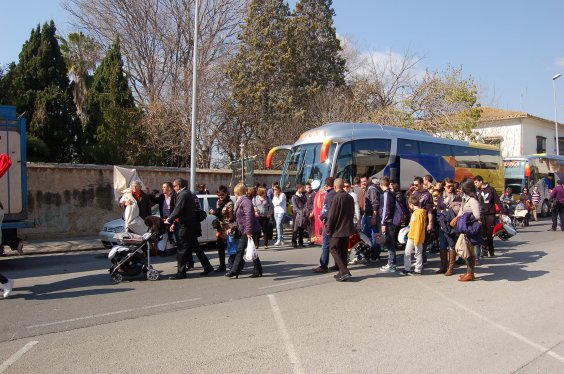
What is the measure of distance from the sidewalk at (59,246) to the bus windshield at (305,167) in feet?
20.7

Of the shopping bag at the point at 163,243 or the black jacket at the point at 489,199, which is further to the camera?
the black jacket at the point at 489,199

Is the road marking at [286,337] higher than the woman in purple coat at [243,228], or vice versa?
the woman in purple coat at [243,228]

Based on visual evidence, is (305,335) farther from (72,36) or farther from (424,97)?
(72,36)

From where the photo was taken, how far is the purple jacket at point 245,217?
8.95 meters

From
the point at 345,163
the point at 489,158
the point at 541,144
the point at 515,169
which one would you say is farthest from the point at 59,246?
the point at 541,144

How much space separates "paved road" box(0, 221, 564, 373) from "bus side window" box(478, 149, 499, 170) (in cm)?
1343

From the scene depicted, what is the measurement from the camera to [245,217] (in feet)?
29.6

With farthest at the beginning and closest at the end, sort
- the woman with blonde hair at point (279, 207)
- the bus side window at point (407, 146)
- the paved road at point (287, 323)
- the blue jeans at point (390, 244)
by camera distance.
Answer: the bus side window at point (407, 146)
the woman with blonde hair at point (279, 207)
the blue jeans at point (390, 244)
the paved road at point (287, 323)

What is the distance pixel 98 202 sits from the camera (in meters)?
18.1

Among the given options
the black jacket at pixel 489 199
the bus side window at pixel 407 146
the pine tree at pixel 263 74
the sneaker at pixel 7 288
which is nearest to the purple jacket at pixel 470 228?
the black jacket at pixel 489 199

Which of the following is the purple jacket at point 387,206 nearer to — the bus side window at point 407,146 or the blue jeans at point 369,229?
the blue jeans at point 369,229

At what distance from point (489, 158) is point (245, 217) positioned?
17596 mm

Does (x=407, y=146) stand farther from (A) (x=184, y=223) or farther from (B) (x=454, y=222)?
(A) (x=184, y=223)

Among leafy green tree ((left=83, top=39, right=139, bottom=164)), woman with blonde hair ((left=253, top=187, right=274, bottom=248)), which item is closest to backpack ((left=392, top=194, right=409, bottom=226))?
woman with blonde hair ((left=253, top=187, right=274, bottom=248))
